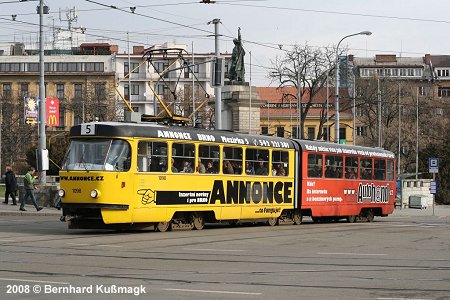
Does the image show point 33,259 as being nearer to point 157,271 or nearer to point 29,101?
point 157,271

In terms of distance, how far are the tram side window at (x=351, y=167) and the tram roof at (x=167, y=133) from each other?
18.0ft

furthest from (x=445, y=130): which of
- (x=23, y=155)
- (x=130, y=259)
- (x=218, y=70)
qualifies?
(x=130, y=259)

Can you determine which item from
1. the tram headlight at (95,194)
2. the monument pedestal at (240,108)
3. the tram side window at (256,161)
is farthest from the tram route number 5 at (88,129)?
the monument pedestal at (240,108)

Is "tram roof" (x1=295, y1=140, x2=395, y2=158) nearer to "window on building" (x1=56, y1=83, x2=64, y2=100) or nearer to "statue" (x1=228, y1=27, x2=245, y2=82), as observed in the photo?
"statue" (x1=228, y1=27, x2=245, y2=82)

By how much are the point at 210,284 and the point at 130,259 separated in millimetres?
3933

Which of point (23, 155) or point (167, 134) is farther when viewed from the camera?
point (23, 155)

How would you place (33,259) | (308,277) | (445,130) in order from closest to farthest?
(308,277), (33,259), (445,130)

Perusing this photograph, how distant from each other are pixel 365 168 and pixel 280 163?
6.61 meters

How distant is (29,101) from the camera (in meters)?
38.1

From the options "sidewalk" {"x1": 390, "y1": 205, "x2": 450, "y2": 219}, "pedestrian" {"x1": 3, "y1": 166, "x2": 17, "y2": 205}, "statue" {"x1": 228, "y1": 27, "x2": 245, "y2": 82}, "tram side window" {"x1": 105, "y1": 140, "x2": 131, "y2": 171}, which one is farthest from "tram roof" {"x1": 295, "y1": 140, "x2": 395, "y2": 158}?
"statue" {"x1": 228, "y1": 27, "x2": 245, "y2": 82}

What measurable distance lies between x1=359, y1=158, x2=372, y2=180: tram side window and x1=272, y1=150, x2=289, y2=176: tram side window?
5.67m

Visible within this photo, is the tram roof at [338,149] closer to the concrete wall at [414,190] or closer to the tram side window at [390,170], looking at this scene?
Result: the tram side window at [390,170]

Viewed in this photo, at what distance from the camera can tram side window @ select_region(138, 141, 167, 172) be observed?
894 inches

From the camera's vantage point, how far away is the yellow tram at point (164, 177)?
22062mm
